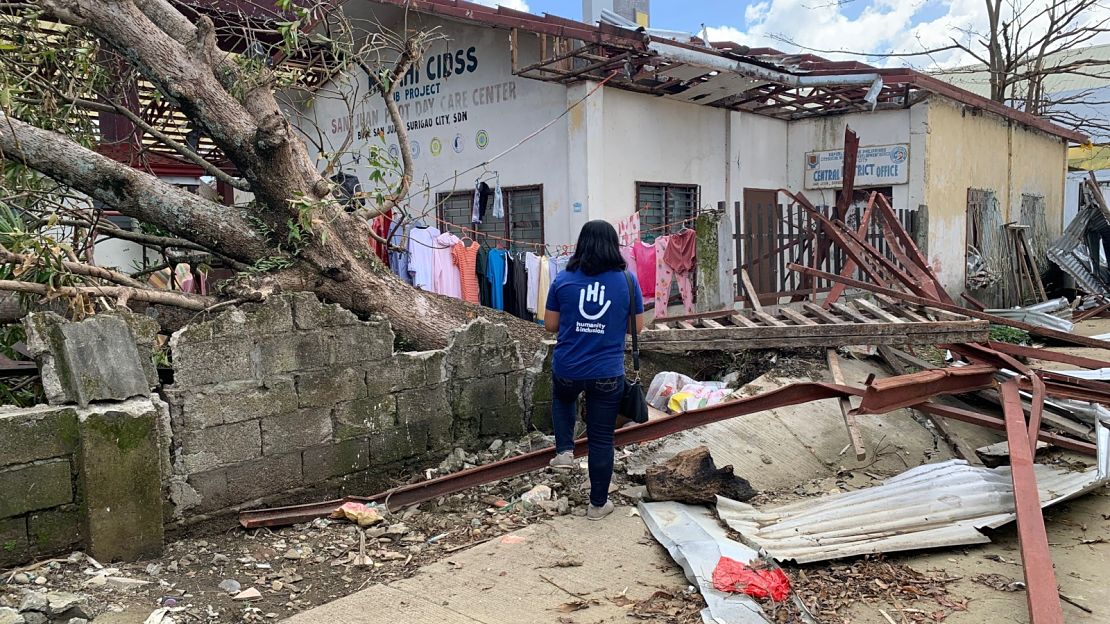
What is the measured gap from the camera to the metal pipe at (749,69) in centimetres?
→ 824

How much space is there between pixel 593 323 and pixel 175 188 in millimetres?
3170

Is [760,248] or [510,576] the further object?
[760,248]

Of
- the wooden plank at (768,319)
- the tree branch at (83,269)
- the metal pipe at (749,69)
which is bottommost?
the wooden plank at (768,319)

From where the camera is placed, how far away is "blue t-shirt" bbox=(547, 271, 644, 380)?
4336 mm

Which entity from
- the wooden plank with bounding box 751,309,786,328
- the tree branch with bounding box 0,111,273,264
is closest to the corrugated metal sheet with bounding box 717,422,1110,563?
the wooden plank with bounding box 751,309,786,328

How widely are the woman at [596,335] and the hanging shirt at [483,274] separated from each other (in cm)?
468

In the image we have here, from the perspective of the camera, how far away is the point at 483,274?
9094 mm

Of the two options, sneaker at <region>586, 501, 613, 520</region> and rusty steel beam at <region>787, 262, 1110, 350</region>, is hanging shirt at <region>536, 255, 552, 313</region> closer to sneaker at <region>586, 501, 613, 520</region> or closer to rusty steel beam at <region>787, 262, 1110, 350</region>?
rusty steel beam at <region>787, 262, 1110, 350</region>

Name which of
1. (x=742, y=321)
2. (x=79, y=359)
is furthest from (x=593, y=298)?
(x=79, y=359)

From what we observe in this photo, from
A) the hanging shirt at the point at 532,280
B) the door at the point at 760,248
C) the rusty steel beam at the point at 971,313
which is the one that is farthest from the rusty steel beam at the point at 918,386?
the hanging shirt at the point at 532,280


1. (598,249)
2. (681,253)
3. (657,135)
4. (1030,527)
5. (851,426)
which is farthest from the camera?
(657,135)

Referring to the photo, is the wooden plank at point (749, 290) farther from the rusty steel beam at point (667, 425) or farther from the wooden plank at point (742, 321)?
the rusty steel beam at point (667, 425)

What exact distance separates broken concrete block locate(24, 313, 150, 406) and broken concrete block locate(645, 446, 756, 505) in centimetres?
299

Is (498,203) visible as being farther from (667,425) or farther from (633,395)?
(633,395)
